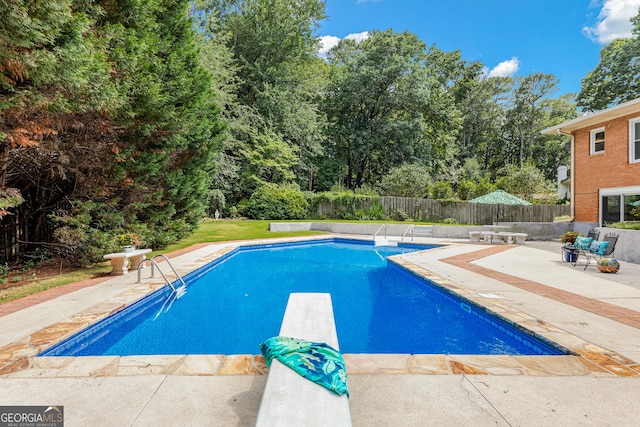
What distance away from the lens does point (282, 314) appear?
4965 mm

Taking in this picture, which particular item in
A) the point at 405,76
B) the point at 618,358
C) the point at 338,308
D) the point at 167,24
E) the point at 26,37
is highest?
the point at 405,76

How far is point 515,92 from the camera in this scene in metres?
31.6

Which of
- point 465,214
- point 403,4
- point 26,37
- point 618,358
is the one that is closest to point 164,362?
point 26,37

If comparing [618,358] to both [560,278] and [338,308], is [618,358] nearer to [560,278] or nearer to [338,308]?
[338,308]

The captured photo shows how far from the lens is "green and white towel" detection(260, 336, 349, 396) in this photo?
6.65ft

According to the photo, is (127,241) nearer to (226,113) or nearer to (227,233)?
(227,233)

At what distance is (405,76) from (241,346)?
2594cm

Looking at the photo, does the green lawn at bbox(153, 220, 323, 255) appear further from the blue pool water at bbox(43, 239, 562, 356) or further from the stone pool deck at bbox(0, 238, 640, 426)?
the stone pool deck at bbox(0, 238, 640, 426)

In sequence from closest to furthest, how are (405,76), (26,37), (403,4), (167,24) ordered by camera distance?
1. (26,37)
2. (167,24)
3. (403,4)
4. (405,76)

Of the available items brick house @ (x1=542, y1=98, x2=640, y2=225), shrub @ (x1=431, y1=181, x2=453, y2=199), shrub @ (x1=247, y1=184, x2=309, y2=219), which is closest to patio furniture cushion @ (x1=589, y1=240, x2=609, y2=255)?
brick house @ (x1=542, y1=98, x2=640, y2=225)

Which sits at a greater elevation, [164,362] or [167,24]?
[167,24]

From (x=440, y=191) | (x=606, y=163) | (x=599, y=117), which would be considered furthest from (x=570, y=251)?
(x=440, y=191)

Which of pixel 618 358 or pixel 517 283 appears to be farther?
pixel 517 283
